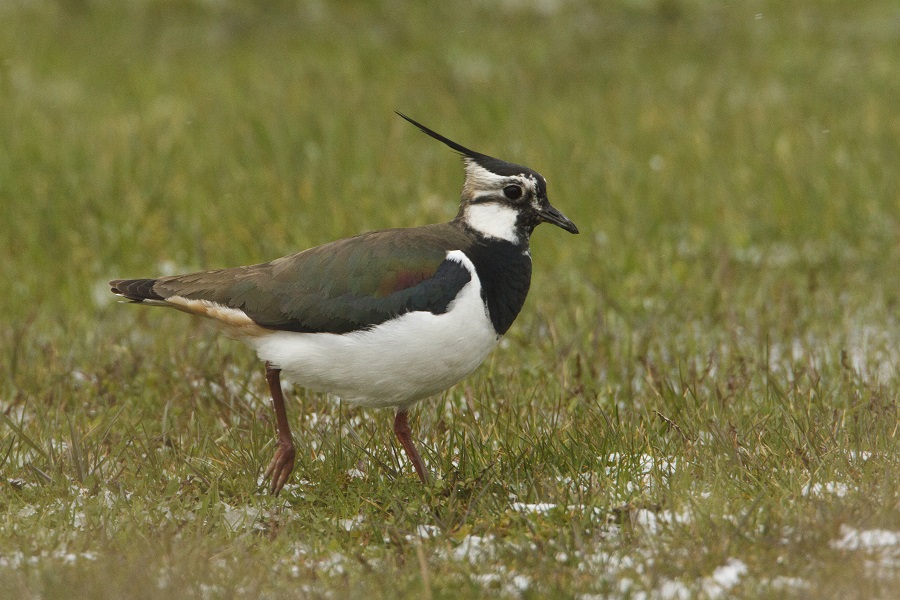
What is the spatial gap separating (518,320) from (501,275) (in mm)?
2305

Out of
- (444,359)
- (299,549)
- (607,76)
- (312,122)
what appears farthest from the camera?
(607,76)

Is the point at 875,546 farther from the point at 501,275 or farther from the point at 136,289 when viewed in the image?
the point at 136,289

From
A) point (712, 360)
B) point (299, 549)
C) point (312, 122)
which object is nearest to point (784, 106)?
point (312, 122)

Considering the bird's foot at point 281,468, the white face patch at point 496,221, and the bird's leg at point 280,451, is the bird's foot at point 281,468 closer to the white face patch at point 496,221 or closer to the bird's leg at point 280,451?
the bird's leg at point 280,451

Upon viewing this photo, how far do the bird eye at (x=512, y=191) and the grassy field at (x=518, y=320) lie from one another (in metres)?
1.00

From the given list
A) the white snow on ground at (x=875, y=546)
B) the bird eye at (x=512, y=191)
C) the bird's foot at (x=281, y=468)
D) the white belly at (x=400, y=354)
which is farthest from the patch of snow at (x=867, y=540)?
the bird's foot at (x=281, y=468)

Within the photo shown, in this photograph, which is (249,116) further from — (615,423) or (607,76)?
(615,423)

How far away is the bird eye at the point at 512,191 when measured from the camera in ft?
17.5

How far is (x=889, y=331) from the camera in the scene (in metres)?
7.04

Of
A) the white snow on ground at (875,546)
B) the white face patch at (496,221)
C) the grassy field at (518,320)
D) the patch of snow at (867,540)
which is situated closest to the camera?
the white snow on ground at (875,546)

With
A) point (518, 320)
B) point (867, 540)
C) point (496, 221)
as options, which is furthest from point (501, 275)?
point (518, 320)

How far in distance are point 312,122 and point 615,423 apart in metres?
5.52

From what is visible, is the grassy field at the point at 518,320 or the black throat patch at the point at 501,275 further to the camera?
the black throat patch at the point at 501,275

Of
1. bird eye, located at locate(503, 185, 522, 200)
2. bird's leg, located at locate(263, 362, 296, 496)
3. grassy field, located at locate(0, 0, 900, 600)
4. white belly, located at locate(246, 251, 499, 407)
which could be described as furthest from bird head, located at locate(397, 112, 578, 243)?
bird's leg, located at locate(263, 362, 296, 496)
